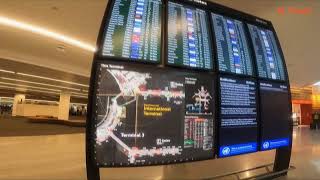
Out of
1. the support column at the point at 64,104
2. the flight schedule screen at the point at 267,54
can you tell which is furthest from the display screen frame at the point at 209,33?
the support column at the point at 64,104

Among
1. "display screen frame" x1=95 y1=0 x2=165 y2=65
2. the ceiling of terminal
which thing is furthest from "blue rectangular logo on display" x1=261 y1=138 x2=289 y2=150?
the ceiling of terminal

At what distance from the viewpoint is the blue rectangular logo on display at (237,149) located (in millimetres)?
2449

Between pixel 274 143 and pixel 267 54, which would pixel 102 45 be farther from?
pixel 274 143

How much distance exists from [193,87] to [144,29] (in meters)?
0.65

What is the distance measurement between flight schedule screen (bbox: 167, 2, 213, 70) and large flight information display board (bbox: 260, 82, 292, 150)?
2.79 feet

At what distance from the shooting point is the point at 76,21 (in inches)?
239

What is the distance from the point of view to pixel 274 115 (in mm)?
2957

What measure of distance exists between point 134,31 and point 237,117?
4.27 ft

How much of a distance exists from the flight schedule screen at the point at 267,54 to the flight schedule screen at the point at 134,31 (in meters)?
1.33

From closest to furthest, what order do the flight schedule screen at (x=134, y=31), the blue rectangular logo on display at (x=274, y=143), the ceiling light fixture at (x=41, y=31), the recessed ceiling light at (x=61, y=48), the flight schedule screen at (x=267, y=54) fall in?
the flight schedule screen at (x=134, y=31)
the blue rectangular logo on display at (x=274, y=143)
the flight schedule screen at (x=267, y=54)
the ceiling light fixture at (x=41, y=31)
the recessed ceiling light at (x=61, y=48)

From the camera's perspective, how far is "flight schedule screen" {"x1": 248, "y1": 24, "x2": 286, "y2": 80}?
9.78 ft

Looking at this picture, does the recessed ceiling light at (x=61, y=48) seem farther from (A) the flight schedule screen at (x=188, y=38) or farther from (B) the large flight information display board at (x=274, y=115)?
(B) the large flight information display board at (x=274, y=115)

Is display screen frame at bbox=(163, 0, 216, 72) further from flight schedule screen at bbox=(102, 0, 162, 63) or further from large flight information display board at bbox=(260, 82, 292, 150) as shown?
large flight information display board at bbox=(260, 82, 292, 150)

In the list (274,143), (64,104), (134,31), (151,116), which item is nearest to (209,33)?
(134,31)
